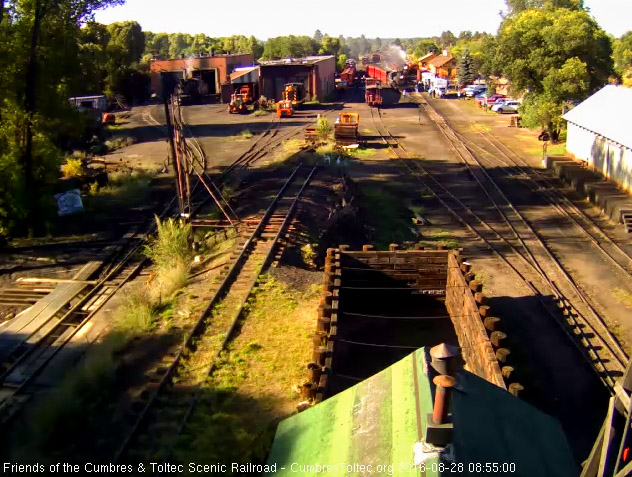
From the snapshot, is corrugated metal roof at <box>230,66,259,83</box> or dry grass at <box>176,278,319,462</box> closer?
dry grass at <box>176,278,319,462</box>

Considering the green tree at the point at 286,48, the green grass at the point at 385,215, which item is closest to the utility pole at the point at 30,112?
the green grass at the point at 385,215

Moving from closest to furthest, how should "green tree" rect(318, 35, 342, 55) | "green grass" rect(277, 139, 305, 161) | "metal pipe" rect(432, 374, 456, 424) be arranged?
"metal pipe" rect(432, 374, 456, 424) → "green grass" rect(277, 139, 305, 161) → "green tree" rect(318, 35, 342, 55)

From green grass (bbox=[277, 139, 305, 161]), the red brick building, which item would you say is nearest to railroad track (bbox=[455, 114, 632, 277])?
green grass (bbox=[277, 139, 305, 161])

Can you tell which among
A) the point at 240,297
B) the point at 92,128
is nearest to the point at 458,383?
the point at 240,297

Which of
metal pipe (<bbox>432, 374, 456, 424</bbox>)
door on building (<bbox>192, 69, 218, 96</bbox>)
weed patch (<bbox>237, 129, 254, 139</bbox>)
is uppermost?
door on building (<bbox>192, 69, 218, 96</bbox>)

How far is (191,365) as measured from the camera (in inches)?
375

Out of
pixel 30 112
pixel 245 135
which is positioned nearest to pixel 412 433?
pixel 30 112

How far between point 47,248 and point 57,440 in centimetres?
1081

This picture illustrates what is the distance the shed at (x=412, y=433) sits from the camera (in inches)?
149

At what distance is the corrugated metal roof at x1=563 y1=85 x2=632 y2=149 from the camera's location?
2210 cm

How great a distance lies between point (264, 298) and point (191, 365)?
2.81 meters

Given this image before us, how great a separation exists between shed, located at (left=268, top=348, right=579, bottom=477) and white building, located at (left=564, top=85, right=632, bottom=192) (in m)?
19.1

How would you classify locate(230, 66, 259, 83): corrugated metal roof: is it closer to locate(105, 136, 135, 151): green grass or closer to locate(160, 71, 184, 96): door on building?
locate(105, 136, 135, 151): green grass

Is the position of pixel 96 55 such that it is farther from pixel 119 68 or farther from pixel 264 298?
pixel 264 298
